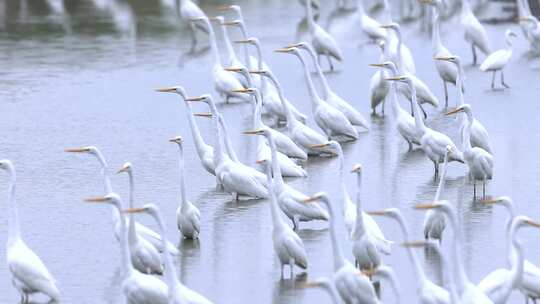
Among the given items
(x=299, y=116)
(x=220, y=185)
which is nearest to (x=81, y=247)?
(x=220, y=185)

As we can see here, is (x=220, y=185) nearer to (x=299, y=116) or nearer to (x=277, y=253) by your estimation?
(x=299, y=116)

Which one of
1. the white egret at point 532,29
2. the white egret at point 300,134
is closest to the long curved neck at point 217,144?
the white egret at point 300,134

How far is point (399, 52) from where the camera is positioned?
21.4m

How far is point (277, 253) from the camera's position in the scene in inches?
502

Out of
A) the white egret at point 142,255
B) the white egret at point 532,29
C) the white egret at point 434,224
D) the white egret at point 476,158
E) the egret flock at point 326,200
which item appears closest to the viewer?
the egret flock at point 326,200

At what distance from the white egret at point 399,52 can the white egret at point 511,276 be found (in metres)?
10.2

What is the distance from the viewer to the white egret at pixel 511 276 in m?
10.8

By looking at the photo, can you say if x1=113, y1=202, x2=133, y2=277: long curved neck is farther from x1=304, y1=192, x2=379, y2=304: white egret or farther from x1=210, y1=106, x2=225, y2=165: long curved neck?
x1=210, y1=106, x2=225, y2=165: long curved neck

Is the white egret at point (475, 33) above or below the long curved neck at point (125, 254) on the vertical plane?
below

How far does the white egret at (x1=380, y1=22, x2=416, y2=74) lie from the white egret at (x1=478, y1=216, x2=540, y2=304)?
10.2 m

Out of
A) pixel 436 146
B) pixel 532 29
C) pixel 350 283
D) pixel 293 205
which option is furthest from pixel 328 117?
pixel 532 29

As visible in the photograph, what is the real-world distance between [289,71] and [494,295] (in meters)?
14.9

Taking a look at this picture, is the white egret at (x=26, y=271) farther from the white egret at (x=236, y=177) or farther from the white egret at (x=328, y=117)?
the white egret at (x=328, y=117)

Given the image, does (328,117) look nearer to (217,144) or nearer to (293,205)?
(217,144)
